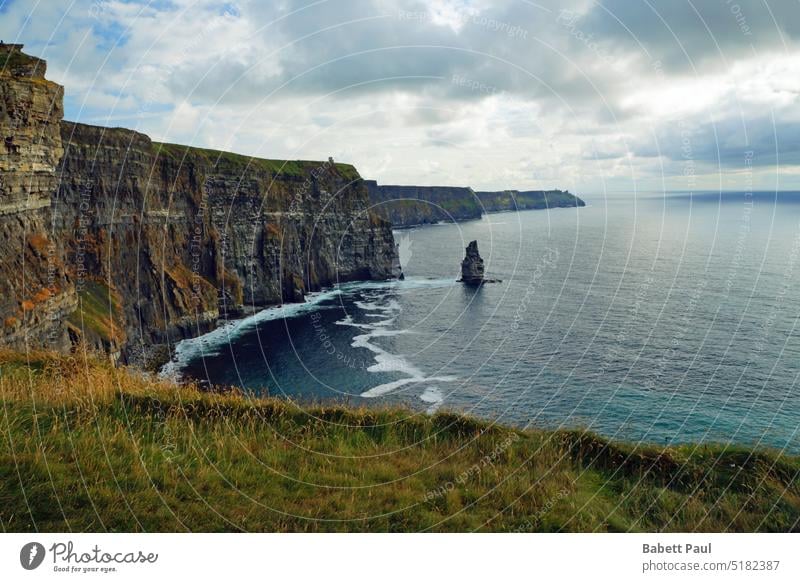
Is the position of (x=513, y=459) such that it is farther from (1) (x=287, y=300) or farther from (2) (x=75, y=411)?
(1) (x=287, y=300)

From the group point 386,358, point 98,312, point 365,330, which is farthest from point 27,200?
point 365,330

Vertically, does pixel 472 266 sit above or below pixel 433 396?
above

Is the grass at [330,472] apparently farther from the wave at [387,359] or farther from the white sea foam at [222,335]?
the white sea foam at [222,335]

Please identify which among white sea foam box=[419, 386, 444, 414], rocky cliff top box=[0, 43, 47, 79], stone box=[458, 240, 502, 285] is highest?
rocky cliff top box=[0, 43, 47, 79]
